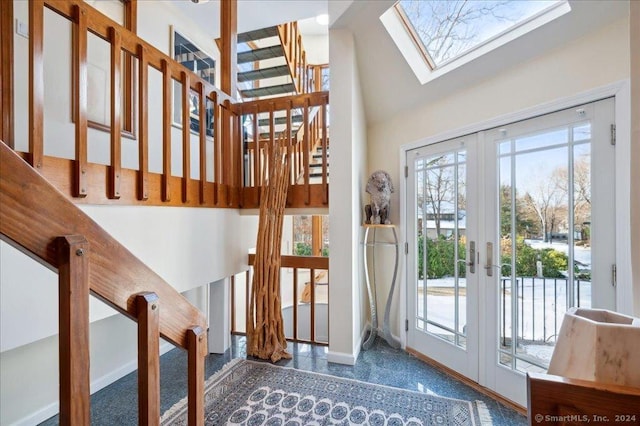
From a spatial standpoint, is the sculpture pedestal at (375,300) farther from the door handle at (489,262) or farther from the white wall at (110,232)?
the white wall at (110,232)

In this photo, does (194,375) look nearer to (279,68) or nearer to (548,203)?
(548,203)

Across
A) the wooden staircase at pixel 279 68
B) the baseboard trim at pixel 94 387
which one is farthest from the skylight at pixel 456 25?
the baseboard trim at pixel 94 387

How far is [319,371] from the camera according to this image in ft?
8.25

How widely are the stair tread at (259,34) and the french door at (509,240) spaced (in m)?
2.43

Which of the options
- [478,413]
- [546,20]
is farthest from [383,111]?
[478,413]

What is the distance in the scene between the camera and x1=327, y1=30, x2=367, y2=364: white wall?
2.63m

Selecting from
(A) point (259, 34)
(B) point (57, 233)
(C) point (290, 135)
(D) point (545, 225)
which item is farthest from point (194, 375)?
(A) point (259, 34)

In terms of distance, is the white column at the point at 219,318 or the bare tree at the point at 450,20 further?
the white column at the point at 219,318

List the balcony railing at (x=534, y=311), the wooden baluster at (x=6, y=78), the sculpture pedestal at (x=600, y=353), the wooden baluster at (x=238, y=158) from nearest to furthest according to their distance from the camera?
the sculpture pedestal at (x=600, y=353)
the wooden baluster at (x=6, y=78)
the balcony railing at (x=534, y=311)
the wooden baluster at (x=238, y=158)

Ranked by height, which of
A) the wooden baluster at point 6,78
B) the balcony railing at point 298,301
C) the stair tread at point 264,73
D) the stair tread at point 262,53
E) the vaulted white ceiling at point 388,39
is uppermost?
the stair tread at point 262,53

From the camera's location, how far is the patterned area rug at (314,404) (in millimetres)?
1898

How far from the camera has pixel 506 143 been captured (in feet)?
7.07

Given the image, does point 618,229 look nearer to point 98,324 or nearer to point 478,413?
point 478,413

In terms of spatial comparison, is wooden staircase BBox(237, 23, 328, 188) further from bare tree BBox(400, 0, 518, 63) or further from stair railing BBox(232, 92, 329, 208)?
bare tree BBox(400, 0, 518, 63)
